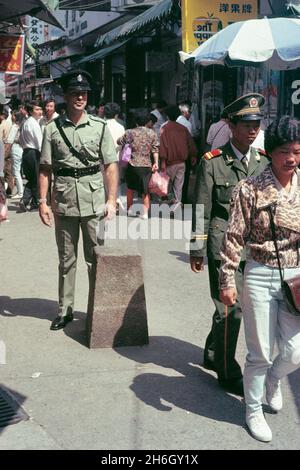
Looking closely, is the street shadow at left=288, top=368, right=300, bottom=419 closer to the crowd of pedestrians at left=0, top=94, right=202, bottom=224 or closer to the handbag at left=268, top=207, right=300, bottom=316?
the handbag at left=268, top=207, right=300, bottom=316

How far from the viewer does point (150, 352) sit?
5.49 metres

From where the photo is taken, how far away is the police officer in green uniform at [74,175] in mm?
5777

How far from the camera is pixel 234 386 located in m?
4.66

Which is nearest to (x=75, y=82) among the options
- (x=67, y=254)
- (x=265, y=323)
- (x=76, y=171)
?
(x=76, y=171)

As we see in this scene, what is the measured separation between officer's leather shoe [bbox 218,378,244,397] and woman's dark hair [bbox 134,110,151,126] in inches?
279

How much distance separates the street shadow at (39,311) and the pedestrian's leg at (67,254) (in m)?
0.18

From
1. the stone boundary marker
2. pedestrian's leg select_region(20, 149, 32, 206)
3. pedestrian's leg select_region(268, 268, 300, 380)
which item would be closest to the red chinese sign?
pedestrian's leg select_region(20, 149, 32, 206)

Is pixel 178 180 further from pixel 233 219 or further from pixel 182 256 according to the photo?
pixel 233 219

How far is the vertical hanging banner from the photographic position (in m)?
11.3

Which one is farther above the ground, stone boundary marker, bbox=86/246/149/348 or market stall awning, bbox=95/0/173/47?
market stall awning, bbox=95/0/173/47

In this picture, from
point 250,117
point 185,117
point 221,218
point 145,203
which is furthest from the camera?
point 185,117

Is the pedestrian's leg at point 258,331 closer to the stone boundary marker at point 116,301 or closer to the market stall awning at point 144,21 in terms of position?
the stone boundary marker at point 116,301

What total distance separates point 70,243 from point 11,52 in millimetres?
7329
